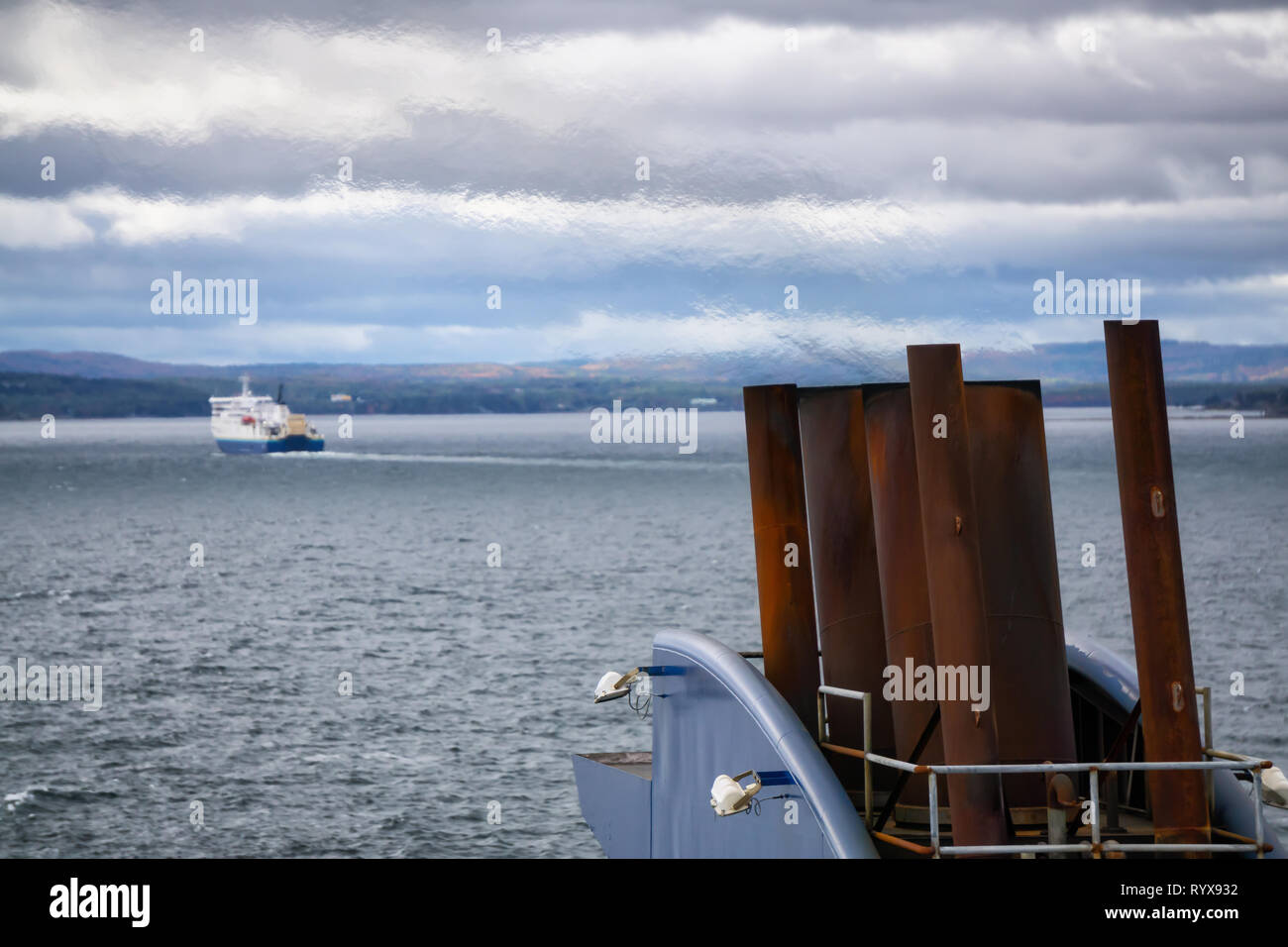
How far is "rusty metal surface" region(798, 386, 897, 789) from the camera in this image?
620 inches

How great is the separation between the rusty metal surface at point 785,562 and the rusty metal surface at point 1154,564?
16.5 feet

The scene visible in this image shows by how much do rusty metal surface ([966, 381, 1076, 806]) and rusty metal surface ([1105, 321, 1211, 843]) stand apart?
1351mm

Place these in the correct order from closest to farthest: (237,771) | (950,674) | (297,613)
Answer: (950,674), (237,771), (297,613)

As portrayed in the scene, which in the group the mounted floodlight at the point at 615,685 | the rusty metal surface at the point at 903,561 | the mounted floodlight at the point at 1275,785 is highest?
the rusty metal surface at the point at 903,561

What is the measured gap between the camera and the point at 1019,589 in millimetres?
13812

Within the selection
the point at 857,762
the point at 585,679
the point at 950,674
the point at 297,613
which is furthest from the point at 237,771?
the point at 297,613

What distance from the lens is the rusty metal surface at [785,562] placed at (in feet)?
55.6

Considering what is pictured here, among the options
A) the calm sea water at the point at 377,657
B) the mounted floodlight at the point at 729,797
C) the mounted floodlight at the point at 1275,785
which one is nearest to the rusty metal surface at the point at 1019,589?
the mounted floodlight at the point at 1275,785

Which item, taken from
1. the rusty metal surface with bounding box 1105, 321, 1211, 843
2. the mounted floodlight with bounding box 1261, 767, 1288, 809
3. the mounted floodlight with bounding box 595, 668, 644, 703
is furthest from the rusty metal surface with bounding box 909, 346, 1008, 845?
the mounted floodlight with bounding box 595, 668, 644, 703

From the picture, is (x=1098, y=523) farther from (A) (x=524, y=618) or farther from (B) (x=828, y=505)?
(B) (x=828, y=505)

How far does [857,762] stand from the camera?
16141mm

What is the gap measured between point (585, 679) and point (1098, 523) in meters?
94.9

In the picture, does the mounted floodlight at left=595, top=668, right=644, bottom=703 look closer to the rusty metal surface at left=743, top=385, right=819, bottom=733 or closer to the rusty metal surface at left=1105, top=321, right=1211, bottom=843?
the rusty metal surface at left=743, top=385, right=819, bottom=733

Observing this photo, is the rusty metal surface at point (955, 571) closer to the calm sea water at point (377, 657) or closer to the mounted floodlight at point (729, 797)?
the mounted floodlight at point (729, 797)
